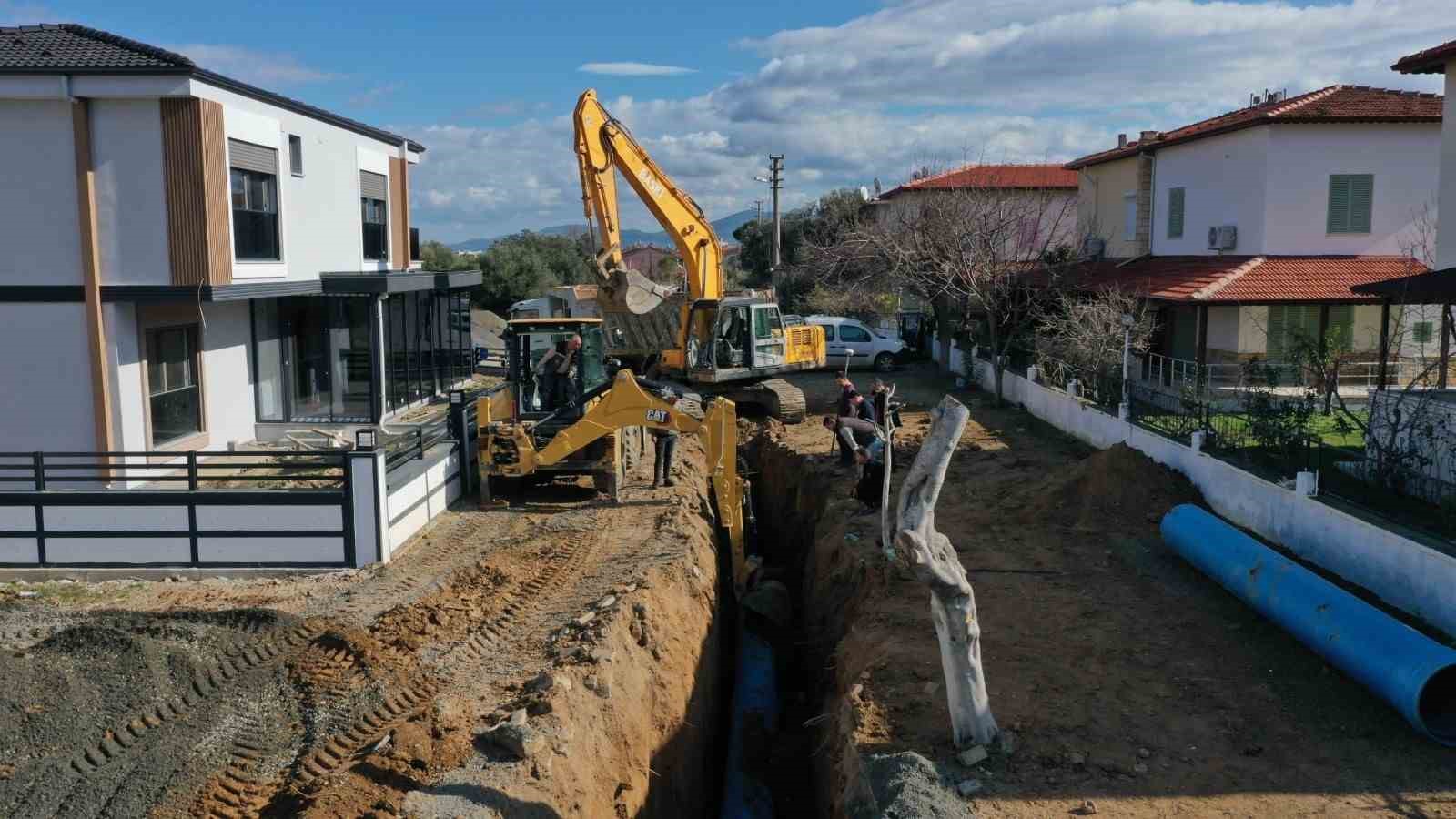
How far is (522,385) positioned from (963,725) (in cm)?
997

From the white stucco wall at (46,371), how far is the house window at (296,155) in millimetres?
5304

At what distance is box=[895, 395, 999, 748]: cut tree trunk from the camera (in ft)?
24.1

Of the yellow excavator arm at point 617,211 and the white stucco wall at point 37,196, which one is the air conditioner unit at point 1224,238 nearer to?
the yellow excavator arm at point 617,211

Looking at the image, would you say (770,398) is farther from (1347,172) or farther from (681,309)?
(1347,172)

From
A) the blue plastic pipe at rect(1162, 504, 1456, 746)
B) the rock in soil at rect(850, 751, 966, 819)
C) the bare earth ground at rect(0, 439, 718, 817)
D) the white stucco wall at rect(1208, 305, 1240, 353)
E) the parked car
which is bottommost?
the rock in soil at rect(850, 751, 966, 819)

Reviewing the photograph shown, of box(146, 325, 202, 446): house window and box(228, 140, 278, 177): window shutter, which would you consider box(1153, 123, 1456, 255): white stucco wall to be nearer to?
box(228, 140, 278, 177): window shutter

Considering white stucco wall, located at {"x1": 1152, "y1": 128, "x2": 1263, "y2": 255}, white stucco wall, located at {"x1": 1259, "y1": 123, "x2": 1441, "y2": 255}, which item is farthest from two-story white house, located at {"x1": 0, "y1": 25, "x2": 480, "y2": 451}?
white stucco wall, located at {"x1": 1259, "y1": 123, "x2": 1441, "y2": 255}

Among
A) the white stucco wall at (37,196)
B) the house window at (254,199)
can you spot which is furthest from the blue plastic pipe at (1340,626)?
the white stucco wall at (37,196)

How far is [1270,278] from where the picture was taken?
22.3m

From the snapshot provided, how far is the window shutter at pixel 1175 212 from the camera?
26406 mm

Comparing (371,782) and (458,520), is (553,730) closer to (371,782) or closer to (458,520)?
(371,782)

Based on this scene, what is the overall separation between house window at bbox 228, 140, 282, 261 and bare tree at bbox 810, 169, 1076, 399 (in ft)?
45.3

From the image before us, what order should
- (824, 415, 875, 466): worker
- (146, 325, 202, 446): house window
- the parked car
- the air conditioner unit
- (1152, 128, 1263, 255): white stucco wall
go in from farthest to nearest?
the parked car
the air conditioner unit
(1152, 128, 1263, 255): white stucco wall
(146, 325, 202, 446): house window
(824, 415, 875, 466): worker

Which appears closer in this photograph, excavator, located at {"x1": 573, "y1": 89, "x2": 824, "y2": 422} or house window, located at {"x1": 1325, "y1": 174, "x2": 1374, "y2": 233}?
excavator, located at {"x1": 573, "y1": 89, "x2": 824, "y2": 422}
